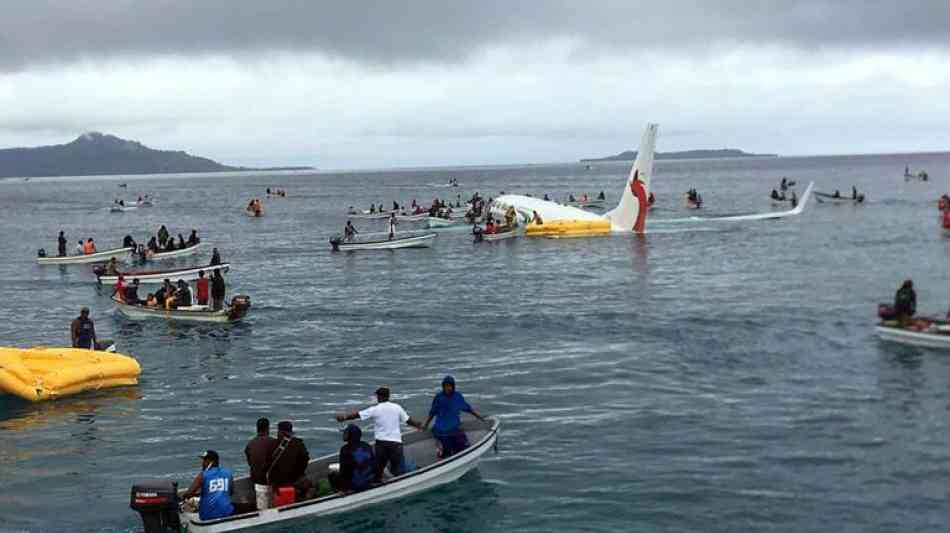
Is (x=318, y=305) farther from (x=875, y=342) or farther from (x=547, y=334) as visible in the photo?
(x=875, y=342)

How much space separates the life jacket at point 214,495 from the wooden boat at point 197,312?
75.2 feet

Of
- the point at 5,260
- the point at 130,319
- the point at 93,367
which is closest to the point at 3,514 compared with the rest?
the point at 93,367

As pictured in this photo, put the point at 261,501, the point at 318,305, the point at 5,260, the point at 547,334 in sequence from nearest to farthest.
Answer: the point at 261,501 → the point at 547,334 → the point at 318,305 → the point at 5,260

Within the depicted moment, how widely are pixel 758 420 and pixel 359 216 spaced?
86416mm

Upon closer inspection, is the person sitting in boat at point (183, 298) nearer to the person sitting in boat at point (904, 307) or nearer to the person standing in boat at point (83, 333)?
the person standing in boat at point (83, 333)

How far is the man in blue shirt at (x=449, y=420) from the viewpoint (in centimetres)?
1842

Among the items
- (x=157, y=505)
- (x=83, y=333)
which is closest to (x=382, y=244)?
(x=83, y=333)

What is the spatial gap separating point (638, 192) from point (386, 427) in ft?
177

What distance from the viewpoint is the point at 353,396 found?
85.5 ft

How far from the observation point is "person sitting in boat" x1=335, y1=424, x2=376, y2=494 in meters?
16.8

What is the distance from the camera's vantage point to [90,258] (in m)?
63.4

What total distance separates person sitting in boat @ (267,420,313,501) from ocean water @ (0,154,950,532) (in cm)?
78

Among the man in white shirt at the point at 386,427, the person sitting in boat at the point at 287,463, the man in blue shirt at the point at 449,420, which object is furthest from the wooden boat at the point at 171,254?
the person sitting in boat at the point at 287,463

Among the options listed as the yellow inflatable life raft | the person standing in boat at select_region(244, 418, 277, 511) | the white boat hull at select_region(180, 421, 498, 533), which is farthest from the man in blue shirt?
the yellow inflatable life raft
